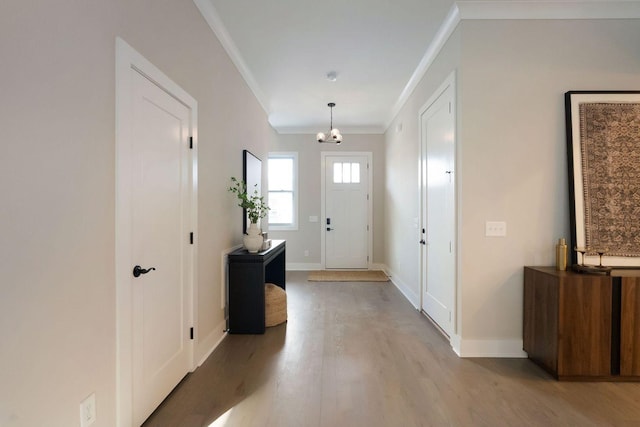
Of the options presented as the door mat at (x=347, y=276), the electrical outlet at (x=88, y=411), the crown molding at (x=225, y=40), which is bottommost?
the door mat at (x=347, y=276)

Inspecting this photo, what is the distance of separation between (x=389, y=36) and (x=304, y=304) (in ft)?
10.8

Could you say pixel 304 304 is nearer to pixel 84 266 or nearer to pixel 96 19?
pixel 84 266

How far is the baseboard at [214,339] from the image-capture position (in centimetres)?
262

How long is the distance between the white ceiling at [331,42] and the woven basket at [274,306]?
100 inches

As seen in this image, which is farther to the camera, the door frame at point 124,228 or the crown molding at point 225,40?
the crown molding at point 225,40

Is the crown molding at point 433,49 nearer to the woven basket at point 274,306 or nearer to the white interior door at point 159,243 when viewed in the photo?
the white interior door at point 159,243

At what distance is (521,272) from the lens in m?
2.64

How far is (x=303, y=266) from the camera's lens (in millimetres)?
6527

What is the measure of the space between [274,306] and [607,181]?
322 centimetres

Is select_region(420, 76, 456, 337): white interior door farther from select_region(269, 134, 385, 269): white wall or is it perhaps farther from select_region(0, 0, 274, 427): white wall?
select_region(269, 134, 385, 269): white wall

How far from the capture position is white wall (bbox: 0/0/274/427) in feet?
3.47

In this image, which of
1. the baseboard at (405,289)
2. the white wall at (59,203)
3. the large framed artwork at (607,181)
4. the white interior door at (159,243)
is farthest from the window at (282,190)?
the large framed artwork at (607,181)

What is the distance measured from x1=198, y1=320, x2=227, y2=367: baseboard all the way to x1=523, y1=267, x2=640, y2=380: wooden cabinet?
274 centimetres

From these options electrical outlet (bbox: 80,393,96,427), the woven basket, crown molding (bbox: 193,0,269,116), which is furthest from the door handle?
crown molding (bbox: 193,0,269,116)
